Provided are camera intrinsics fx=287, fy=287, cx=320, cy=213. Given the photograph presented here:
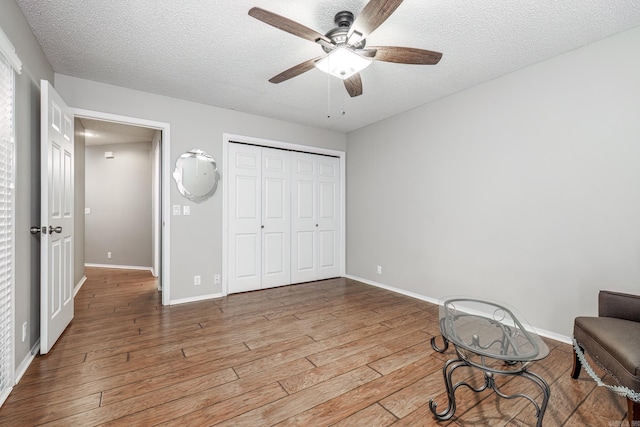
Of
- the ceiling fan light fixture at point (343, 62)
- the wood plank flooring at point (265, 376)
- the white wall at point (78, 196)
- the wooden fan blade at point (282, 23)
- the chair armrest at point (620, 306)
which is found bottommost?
the wood plank flooring at point (265, 376)

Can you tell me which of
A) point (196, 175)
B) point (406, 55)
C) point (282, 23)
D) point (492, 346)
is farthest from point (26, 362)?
point (406, 55)

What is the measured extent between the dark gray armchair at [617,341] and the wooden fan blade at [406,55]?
1985 mm

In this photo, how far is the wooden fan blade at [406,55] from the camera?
1.96 meters

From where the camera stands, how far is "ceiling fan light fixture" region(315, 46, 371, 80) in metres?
1.95

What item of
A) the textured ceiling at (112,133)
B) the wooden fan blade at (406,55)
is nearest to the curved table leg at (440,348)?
the wooden fan blade at (406,55)

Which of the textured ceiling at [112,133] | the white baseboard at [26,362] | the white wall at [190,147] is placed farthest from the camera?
the textured ceiling at [112,133]

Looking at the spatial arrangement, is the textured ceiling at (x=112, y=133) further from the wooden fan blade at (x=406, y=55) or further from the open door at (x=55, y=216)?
the wooden fan blade at (x=406, y=55)

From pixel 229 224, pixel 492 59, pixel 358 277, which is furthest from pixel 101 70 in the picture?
pixel 358 277

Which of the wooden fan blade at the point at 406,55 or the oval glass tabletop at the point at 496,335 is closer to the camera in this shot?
the oval glass tabletop at the point at 496,335

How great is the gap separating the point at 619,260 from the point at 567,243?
0.33m

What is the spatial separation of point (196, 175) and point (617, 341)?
13.0 ft

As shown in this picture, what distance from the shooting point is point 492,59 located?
8.52ft

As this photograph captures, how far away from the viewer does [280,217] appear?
4.40 meters

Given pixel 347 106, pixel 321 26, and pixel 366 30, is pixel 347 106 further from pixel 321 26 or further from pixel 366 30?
pixel 366 30
